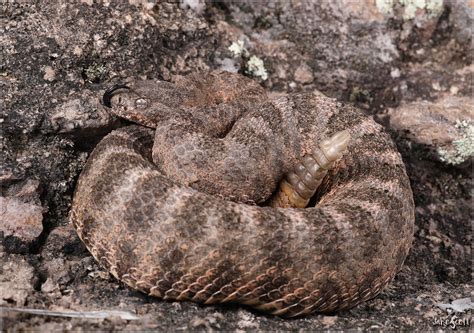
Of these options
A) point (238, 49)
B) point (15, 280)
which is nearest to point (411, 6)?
point (238, 49)

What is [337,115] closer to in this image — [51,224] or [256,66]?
[256,66]

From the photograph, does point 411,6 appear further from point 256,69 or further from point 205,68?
point 205,68

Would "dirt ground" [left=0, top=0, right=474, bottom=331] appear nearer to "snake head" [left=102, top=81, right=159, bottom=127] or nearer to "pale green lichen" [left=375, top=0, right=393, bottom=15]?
"pale green lichen" [left=375, top=0, right=393, bottom=15]

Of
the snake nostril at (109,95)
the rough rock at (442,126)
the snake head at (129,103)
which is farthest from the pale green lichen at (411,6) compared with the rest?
the snake nostril at (109,95)

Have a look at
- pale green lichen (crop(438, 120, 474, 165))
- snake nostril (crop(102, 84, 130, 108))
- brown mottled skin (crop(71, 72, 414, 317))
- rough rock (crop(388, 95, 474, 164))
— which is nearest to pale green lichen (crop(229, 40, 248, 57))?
brown mottled skin (crop(71, 72, 414, 317))

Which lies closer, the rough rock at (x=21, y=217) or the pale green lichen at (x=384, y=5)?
the rough rock at (x=21, y=217)

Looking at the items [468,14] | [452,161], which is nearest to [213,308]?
[452,161]

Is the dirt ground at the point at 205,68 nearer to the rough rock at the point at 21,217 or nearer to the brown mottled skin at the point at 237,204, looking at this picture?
the rough rock at the point at 21,217
